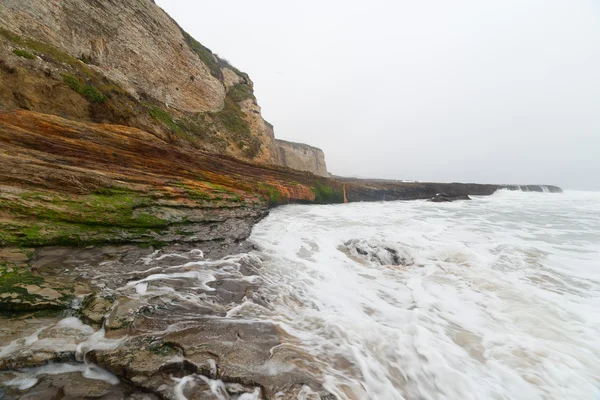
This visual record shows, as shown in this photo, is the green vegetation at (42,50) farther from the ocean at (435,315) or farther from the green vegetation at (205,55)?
the green vegetation at (205,55)

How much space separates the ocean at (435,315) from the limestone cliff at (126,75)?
28.5 feet

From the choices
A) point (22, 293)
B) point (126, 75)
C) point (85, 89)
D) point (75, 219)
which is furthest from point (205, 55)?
point (22, 293)

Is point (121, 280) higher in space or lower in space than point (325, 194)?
lower

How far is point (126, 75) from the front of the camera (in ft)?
48.0

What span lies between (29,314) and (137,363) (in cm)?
149

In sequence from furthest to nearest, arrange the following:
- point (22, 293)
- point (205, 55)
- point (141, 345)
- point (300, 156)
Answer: point (300, 156) → point (205, 55) → point (22, 293) → point (141, 345)

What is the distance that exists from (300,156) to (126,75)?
3663 centimetres

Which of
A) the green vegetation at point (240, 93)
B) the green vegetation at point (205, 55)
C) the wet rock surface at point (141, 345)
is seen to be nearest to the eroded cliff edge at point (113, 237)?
the wet rock surface at point (141, 345)

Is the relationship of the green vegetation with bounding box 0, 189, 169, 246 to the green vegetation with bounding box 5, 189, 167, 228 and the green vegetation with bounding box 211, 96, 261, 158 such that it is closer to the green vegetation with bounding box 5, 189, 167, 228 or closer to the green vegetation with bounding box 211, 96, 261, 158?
the green vegetation with bounding box 5, 189, 167, 228

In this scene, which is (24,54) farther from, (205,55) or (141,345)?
(205,55)

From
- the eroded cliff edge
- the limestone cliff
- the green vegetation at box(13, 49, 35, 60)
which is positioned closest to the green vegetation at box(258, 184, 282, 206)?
the eroded cliff edge

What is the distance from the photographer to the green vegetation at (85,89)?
8.02 m

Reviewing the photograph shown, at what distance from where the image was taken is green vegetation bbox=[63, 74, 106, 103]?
8.02 metres

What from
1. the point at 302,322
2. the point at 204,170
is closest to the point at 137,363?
the point at 302,322
